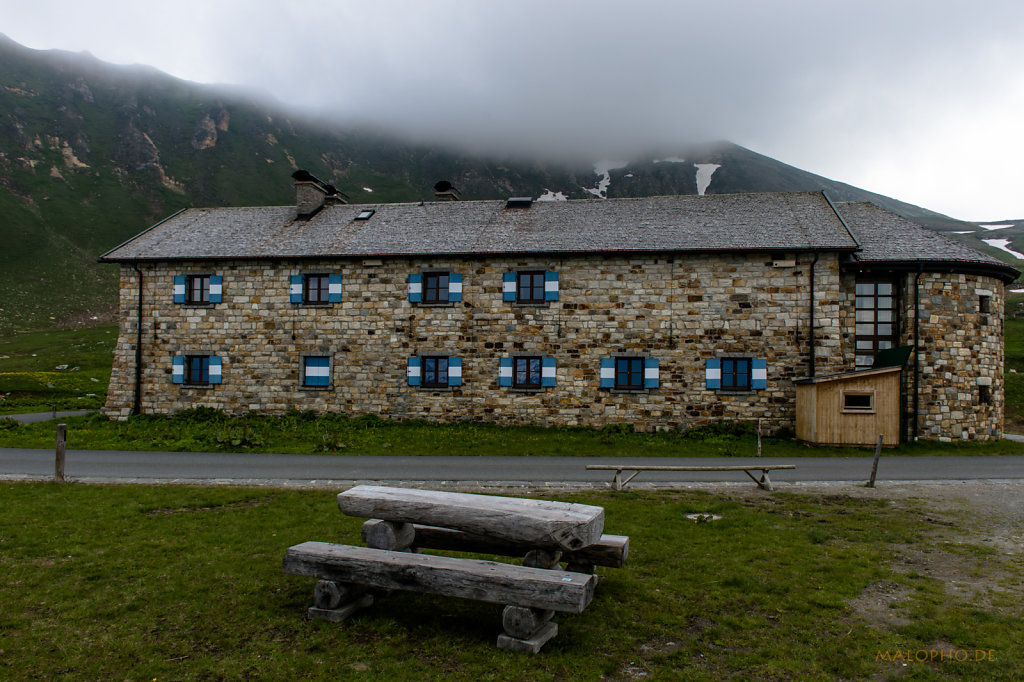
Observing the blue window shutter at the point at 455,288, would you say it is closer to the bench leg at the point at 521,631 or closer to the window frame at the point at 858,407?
the window frame at the point at 858,407

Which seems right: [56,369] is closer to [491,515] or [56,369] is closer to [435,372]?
[435,372]

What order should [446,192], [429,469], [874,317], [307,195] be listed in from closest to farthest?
[429,469]
[874,317]
[307,195]
[446,192]

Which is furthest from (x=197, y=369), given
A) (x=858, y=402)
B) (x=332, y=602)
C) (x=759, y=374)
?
(x=858, y=402)

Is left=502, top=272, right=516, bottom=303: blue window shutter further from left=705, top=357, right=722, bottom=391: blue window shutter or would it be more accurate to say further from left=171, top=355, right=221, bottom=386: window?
left=171, top=355, right=221, bottom=386: window

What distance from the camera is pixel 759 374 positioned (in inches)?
787

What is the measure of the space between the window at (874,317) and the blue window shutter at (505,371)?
10.7 m

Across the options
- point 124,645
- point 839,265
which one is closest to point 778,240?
point 839,265

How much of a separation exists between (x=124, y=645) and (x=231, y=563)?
2115mm

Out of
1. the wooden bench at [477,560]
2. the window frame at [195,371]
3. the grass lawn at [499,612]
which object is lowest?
A: the grass lawn at [499,612]

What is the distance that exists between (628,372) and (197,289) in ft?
49.1

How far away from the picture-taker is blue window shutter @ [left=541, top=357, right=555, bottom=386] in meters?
20.9

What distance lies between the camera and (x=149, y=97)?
144750mm

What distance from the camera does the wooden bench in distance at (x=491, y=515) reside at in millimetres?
5559

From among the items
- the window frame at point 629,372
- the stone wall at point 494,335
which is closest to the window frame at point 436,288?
the stone wall at point 494,335
